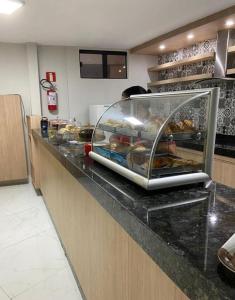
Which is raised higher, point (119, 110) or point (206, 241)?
point (119, 110)

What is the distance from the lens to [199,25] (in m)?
3.40

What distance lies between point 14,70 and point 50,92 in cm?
76

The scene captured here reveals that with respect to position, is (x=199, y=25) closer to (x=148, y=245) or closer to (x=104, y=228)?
(x=104, y=228)

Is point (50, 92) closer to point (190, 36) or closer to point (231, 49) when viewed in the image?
point (190, 36)

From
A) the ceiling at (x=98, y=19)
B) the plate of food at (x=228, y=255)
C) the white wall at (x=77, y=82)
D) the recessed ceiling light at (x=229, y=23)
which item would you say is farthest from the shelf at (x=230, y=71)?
the plate of food at (x=228, y=255)

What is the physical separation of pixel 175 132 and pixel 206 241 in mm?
733

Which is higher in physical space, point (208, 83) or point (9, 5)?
point (9, 5)

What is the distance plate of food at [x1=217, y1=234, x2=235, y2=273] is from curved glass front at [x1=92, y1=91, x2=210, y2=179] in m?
0.49

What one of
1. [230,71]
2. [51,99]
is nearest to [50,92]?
[51,99]

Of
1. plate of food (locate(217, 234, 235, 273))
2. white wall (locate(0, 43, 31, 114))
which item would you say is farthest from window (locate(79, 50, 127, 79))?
plate of food (locate(217, 234, 235, 273))

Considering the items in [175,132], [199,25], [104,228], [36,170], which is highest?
[199,25]

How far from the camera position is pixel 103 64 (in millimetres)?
5246

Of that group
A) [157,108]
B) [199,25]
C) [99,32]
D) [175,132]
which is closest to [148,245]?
[175,132]

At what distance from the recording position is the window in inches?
201
